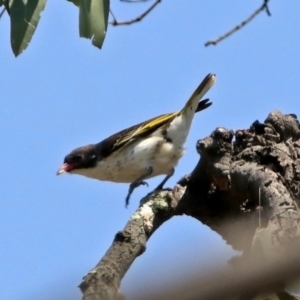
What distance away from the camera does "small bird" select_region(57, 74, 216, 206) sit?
4891 mm

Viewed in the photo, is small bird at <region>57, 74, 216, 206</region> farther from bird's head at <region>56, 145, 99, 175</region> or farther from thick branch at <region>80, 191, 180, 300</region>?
thick branch at <region>80, 191, 180, 300</region>

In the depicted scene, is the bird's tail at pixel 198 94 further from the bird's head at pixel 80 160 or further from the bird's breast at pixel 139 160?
the bird's head at pixel 80 160

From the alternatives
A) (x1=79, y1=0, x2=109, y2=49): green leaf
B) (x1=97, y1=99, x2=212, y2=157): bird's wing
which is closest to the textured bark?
(x1=79, y1=0, x2=109, y2=49): green leaf

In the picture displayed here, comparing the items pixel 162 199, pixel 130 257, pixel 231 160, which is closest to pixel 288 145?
pixel 231 160

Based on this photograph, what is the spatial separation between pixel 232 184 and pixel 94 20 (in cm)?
100

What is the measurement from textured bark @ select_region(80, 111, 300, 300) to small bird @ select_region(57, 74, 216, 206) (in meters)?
1.86

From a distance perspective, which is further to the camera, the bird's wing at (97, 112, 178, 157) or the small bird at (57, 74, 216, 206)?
the bird's wing at (97, 112, 178, 157)

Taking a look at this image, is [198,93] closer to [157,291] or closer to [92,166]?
[92,166]

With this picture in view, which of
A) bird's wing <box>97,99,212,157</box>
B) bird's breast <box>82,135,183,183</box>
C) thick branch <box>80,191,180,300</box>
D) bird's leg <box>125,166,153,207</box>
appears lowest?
thick branch <box>80,191,180,300</box>

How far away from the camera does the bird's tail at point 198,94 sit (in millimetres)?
4941

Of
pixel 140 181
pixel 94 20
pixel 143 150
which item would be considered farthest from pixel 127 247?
pixel 143 150

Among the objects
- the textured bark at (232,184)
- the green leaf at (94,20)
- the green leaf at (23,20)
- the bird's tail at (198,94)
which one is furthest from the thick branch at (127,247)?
the bird's tail at (198,94)

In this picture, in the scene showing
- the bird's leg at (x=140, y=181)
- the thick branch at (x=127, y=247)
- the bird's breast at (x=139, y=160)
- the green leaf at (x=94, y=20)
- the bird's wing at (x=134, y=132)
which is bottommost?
the thick branch at (x=127, y=247)

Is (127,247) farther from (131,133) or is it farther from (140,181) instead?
(131,133)
